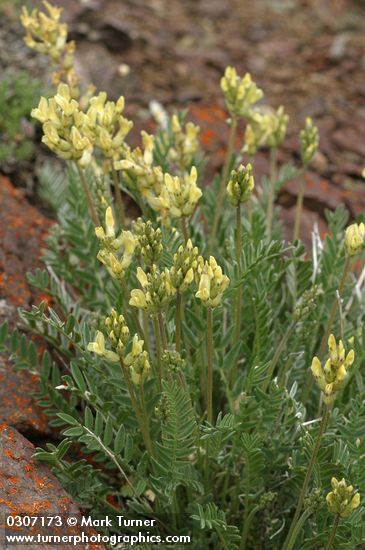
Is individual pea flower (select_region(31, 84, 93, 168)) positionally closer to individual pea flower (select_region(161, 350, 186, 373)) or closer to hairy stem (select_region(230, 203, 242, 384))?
hairy stem (select_region(230, 203, 242, 384))

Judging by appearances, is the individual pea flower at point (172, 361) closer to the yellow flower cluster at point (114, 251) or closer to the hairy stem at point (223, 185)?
the yellow flower cluster at point (114, 251)

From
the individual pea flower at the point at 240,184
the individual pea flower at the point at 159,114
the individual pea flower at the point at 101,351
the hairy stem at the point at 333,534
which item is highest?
the individual pea flower at the point at 240,184

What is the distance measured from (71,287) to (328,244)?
0.99 m

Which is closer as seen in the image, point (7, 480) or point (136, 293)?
point (136, 293)

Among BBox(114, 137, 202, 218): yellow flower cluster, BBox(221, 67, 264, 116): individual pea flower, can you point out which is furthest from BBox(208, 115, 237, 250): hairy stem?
BBox(114, 137, 202, 218): yellow flower cluster

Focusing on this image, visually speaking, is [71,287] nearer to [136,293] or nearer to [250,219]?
[250,219]

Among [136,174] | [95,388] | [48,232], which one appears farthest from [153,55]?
[95,388]

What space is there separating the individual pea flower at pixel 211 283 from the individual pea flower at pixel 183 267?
0.03m

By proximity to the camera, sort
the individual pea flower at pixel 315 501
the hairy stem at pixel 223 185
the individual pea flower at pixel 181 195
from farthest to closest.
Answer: the hairy stem at pixel 223 185
the individual pea flower at pixel 181 195
the individual pea flower at pixel 315 501

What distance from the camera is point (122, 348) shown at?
80.0 inches

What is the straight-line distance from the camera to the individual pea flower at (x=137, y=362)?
2.06 metres

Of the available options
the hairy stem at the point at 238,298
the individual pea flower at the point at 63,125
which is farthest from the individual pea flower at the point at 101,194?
the hairy stem at the point at 238,298

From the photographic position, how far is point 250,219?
2943 millimetres

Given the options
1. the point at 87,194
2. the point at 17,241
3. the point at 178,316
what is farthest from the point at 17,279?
the point at 178,316
